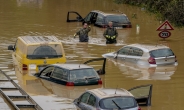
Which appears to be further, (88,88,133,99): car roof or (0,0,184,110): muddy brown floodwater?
(0,0,184,110): muddy brown floodwater

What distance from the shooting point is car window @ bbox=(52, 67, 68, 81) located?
899 inches

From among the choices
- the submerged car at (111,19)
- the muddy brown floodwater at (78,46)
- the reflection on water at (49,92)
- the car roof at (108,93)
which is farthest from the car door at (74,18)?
the car roof at (108,93)

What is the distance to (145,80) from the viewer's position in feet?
81.7

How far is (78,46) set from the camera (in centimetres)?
3488

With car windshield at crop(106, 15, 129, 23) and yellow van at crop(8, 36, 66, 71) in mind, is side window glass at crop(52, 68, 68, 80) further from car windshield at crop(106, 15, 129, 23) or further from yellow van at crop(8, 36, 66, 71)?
car windshield at crop(106, 15, 129, 23)

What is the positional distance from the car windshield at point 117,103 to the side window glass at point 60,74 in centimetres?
A: 558

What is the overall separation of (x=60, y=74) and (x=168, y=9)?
1796 cm

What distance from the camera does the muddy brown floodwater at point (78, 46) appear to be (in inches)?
868

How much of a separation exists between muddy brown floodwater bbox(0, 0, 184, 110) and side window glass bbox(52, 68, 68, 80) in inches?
13.5

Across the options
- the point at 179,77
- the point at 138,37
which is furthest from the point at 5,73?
the point at 138,37

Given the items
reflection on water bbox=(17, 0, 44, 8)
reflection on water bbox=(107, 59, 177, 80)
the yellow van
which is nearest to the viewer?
reflection on water bbox=(107, 59, 177, 80)

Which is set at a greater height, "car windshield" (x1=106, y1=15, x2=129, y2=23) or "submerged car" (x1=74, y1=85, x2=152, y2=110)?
"car windshield" (x1=106, y1=15, x2=129, y2=23)

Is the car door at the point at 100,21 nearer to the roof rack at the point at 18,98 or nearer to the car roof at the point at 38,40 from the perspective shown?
the car roof at the point at 38,40

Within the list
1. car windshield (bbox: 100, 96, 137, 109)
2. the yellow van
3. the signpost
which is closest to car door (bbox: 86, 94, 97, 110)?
car windshield (bbox: 100, 96, 137, 109)
